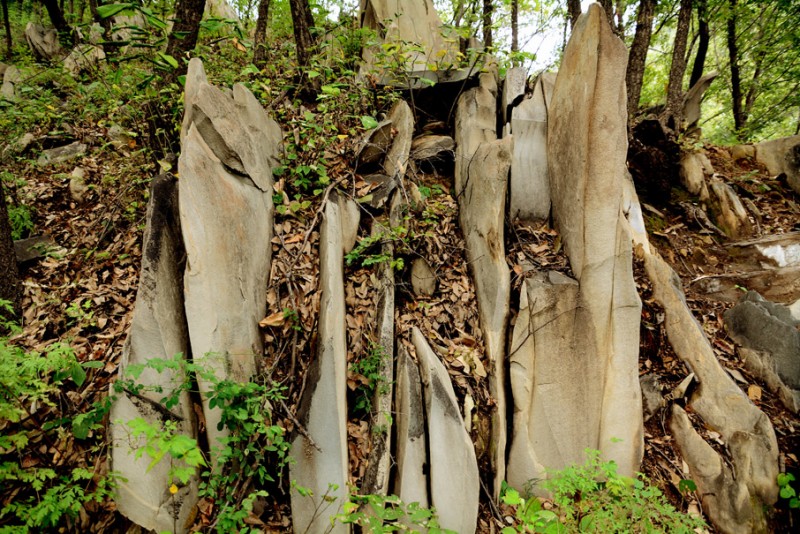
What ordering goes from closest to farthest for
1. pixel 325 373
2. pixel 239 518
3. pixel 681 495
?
pixel 239 518
pixel 325 373
pixel 681 495

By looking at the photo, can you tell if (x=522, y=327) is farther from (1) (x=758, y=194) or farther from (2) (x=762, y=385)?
(1) (x=758, y=194)

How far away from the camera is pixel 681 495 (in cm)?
432

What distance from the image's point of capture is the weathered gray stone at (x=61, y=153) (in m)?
5.43

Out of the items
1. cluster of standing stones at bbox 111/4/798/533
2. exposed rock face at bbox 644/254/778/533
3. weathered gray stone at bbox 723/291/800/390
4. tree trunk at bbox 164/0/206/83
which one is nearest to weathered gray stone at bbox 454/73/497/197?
cluster of standing stones at bbox 111/4/798/533

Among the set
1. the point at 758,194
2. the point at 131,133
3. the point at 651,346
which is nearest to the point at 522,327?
the point at 651,346

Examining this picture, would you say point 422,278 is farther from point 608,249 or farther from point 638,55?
point 638,55

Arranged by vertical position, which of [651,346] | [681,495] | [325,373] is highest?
[325,373]

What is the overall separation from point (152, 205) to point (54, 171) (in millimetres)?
3088

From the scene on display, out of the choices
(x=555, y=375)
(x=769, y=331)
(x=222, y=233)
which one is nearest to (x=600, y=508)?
(x=555, y=375)

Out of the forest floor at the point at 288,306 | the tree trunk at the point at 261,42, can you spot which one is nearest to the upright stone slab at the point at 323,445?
the forest floor at the point at 288,306

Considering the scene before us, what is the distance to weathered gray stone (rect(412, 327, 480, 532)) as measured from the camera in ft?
12.3

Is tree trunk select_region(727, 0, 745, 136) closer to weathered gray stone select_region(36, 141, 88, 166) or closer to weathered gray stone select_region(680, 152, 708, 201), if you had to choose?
weathered gray stone select_region(680, 152, 708, 201)

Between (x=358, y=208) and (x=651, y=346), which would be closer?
(x=358, y=208)

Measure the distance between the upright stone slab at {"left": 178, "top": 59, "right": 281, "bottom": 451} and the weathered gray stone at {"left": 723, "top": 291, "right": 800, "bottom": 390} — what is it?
631 centimetres
